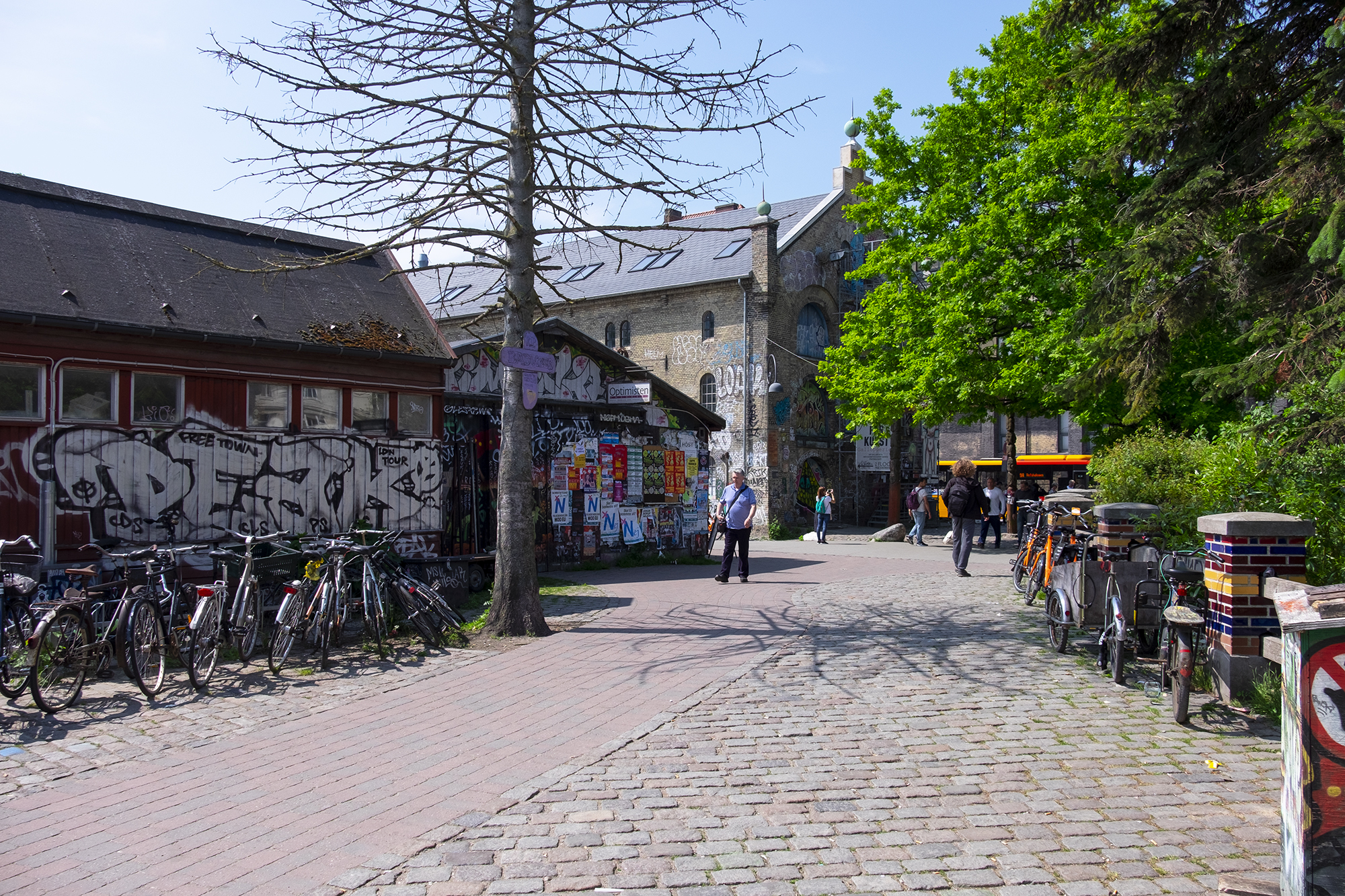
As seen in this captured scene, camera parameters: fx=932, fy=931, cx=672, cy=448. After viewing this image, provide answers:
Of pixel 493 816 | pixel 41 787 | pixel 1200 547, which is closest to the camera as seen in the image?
pixel 493 816

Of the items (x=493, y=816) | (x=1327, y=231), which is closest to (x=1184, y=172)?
(x=1327, y=231)

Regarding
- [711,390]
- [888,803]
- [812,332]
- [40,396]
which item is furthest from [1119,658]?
[812,332]

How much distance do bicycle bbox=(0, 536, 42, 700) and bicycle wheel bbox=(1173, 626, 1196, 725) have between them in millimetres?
7832

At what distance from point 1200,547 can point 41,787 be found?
28.5 ft

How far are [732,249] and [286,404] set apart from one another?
82.0ft

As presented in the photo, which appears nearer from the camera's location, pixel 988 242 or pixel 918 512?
pixel 988 242

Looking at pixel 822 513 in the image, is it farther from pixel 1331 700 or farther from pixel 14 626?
pixel 1331 700

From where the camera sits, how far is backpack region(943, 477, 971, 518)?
15148 mm

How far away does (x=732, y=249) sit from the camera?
34.6 meters

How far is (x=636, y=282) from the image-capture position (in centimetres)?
3584

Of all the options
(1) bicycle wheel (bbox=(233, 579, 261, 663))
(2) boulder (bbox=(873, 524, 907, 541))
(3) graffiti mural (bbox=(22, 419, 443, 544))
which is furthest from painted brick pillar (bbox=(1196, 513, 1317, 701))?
(2) boulder (bbox=(873, 524, 907, 541))

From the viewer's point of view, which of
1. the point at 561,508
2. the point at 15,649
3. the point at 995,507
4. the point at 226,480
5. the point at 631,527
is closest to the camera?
the point at 15,649

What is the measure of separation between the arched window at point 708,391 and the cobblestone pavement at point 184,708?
24964 millimetres

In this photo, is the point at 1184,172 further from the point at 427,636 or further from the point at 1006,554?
the point at 1006,554
